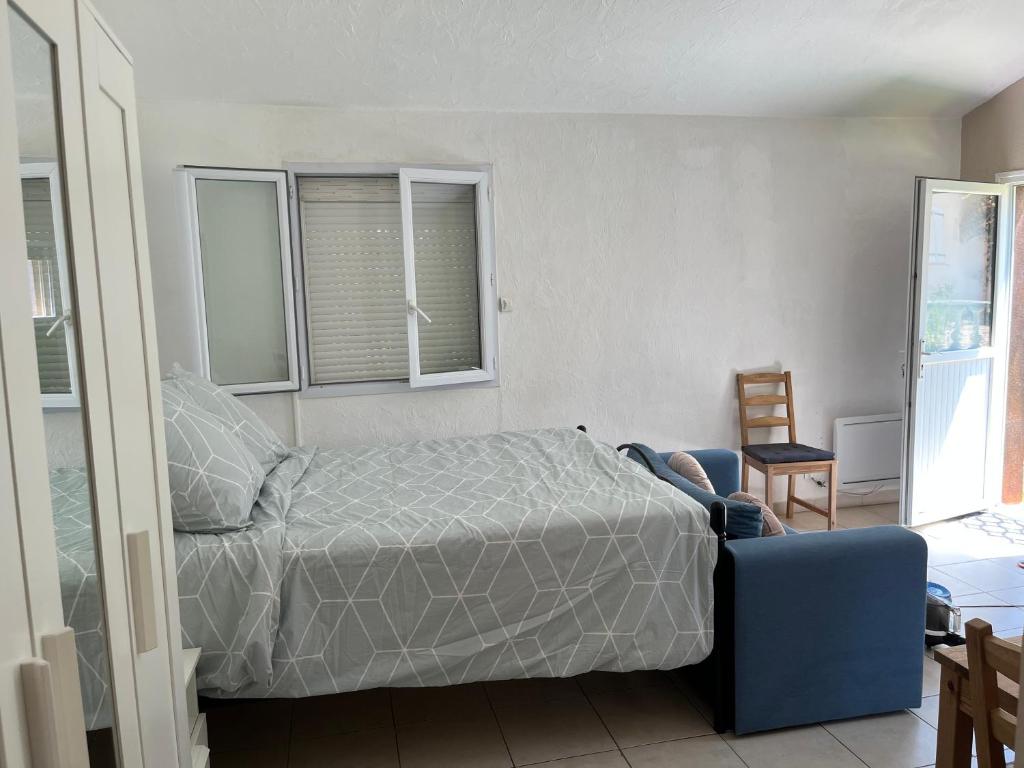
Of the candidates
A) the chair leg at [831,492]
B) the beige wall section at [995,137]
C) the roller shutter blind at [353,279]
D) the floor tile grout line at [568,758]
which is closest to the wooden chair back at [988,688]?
the floor tile grout line at [568,758]

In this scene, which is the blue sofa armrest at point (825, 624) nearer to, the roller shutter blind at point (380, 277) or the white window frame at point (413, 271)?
the white window frame at point (413, 271)

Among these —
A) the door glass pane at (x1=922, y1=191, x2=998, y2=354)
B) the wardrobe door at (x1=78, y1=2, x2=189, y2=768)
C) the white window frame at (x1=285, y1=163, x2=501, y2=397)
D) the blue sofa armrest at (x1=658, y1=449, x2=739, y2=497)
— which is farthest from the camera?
the door glass pane at (x1=922, y1=191, x2=998, y2=354)

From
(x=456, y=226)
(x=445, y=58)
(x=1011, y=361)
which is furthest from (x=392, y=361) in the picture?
(x=1011, y=361)

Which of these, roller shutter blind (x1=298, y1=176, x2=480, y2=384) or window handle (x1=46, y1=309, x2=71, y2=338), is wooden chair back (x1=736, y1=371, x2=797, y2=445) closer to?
roller shutter blind (x1=298, y1=176, x2=480, y2=384)

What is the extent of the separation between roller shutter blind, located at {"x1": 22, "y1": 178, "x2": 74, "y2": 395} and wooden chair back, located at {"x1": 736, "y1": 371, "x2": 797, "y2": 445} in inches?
163

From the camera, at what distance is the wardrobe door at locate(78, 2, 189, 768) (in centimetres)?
118

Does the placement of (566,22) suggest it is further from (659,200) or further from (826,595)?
(826,595)

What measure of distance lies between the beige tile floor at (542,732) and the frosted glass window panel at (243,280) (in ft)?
6.00

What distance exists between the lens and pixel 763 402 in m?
4.67

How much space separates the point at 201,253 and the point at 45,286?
308 cm

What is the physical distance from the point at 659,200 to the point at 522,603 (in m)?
2.86

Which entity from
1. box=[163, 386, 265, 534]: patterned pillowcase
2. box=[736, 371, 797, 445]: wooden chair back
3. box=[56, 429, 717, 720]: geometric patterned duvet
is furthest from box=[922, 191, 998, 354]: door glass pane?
box=[163, 386, 265, 534]: patterned pillowcase

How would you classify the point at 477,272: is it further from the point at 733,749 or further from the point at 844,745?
the point at 844,745

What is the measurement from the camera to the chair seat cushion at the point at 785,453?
433 cm
